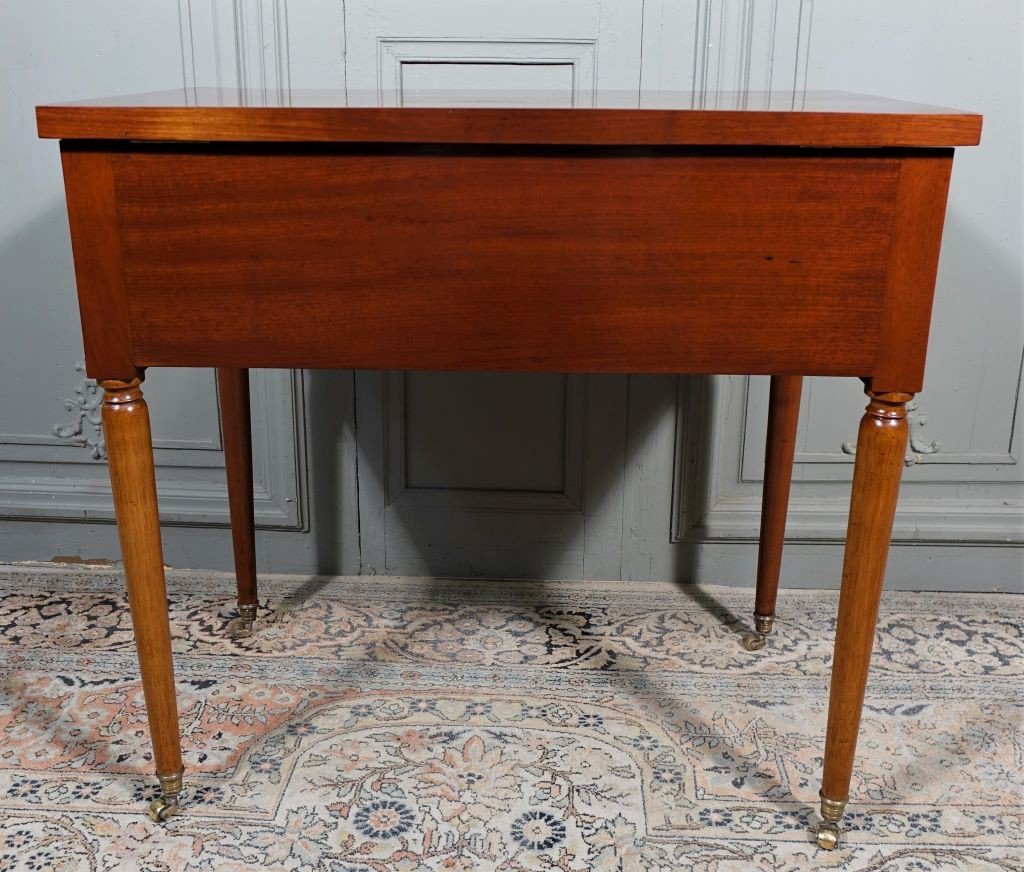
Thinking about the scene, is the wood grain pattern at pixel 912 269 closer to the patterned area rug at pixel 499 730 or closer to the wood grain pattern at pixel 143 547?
the patterned area rug at pixel 499 730

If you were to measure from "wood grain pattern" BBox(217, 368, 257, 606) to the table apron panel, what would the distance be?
0.45 meters

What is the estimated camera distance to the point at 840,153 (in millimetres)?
939

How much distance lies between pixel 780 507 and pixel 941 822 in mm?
484

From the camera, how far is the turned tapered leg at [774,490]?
57.8 inches

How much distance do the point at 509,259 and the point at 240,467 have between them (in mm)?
Answer: 696

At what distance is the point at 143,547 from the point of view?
111 cm

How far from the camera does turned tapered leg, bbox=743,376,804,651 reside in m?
1.47

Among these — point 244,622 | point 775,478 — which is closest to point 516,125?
point 775,478

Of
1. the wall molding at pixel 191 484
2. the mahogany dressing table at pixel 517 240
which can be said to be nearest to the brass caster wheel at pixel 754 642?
the mahogany dressing table at pixel 517 240

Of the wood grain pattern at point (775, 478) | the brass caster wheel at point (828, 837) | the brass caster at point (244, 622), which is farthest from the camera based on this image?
the brass caster at point (244, 622)

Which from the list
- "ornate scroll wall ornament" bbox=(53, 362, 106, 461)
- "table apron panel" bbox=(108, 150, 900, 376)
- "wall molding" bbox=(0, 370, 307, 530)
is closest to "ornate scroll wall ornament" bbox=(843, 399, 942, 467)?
"table apron panel" bbox=(108, 150, 900, 376)

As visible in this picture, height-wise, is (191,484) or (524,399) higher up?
(524,399)

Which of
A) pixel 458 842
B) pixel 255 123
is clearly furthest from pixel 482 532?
pixel 255 123

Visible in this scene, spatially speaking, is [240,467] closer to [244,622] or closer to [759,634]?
[244,622]
